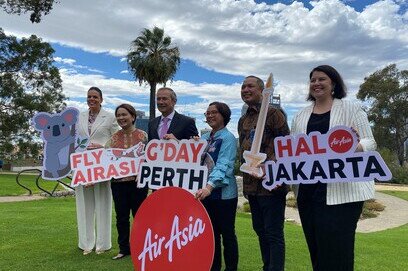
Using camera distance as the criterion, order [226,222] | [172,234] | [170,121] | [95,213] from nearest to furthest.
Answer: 1. [172,234]
2. [226,222]
3. [170,121]
4. [95,213]

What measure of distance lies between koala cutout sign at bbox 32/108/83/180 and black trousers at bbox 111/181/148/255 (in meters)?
0.69

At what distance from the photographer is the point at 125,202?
5.04 meters

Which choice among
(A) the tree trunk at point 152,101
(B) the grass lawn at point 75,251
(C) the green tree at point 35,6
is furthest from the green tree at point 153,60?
(B) the grass lawn at point 75,251

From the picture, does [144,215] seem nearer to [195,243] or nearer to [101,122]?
[195,243]

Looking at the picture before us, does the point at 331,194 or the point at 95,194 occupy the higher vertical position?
the point at 331,194

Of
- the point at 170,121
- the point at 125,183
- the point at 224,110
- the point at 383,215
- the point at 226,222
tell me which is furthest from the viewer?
the point at 383,215

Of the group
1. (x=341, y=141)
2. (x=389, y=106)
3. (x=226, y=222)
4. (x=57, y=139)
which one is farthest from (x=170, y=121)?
(x=389, y=106)

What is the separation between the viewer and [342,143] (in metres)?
3.00

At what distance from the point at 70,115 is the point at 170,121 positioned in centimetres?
140

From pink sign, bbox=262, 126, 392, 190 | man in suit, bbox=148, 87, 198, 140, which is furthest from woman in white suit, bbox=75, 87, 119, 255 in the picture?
pink sign, bbox=262, 126, 392, 190

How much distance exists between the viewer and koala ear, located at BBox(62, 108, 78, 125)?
5207 millimetres

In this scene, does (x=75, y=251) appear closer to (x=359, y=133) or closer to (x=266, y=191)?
(x=266, y=191)

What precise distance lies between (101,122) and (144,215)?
1.86m

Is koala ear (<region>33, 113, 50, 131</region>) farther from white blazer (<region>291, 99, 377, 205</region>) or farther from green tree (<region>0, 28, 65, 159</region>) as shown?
green tree (<region>0, 28, 65, 159</region>)
